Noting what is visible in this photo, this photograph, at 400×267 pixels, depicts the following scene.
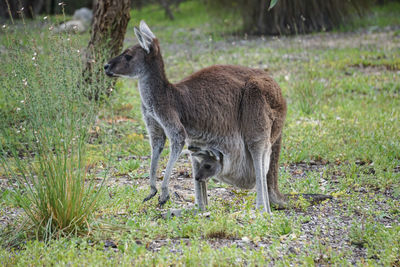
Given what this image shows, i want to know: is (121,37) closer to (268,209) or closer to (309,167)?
(309,167)

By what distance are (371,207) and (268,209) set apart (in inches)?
37.9

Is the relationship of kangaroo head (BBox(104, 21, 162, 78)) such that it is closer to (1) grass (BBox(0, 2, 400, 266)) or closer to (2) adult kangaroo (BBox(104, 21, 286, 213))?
(2) adult kangaroo (BBox(104, 21, 286, 213))

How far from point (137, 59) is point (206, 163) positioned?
108cm

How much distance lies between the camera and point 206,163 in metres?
4.52

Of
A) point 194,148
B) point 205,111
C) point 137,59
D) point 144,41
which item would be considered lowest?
point 194,148

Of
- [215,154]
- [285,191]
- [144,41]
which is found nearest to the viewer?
[144,41]

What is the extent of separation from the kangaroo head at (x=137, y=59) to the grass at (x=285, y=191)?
0.35m

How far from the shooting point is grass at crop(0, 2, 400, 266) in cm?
371

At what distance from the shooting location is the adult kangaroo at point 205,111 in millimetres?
4461

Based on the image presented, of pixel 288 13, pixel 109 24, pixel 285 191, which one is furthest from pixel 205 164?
pixel 288 13

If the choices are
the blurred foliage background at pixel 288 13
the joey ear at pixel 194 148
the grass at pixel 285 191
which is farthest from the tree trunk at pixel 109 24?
the blurred foliage background at pixel 288 13

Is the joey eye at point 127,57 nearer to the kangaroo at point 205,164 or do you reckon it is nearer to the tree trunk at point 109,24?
the kangaroo at point 205,164

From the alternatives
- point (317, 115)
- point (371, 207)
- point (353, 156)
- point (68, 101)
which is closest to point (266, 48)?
point (317, 115)

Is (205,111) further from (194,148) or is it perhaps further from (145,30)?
(145,30)
